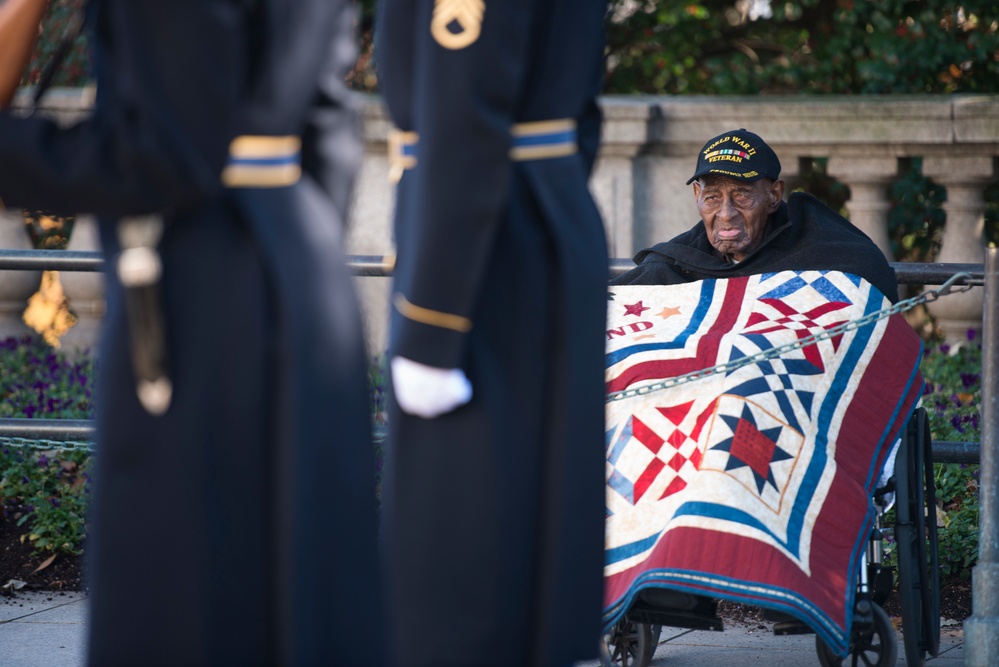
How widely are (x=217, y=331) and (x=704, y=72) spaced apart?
24.7 feet

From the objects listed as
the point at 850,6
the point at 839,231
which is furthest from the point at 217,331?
the point at 850,6

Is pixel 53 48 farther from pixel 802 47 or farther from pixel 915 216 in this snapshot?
pixel 915 216

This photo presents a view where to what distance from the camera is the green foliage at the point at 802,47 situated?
8672 millimetres

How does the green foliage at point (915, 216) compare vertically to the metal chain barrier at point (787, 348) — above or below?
above

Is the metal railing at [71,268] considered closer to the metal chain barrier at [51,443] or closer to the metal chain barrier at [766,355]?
the metal chain barrier at [51,443]

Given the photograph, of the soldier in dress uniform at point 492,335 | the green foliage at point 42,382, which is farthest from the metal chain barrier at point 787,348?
the green foliage at point 42,382

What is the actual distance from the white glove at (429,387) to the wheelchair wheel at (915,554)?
192 centimetres

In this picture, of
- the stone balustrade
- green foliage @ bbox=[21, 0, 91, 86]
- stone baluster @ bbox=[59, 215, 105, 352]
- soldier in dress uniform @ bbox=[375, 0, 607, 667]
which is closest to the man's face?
soldier in dress uniform @ bbox=[375, 0, 607, 667]

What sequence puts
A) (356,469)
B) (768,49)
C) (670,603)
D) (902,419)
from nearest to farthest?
(356,469)
(670,603)
(902,419)
(768,49)

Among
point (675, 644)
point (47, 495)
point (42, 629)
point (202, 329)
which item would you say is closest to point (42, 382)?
point (47, 495)

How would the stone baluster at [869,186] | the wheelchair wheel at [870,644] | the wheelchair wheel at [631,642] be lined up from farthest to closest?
1. the stone baluster at [869,186]
2. the wheelchair wheel at [631,642]
3. the wheelchair wheel at [870,644]

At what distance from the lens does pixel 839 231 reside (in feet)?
16.1

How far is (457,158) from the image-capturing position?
106 inches

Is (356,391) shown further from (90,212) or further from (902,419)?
(902,419)
